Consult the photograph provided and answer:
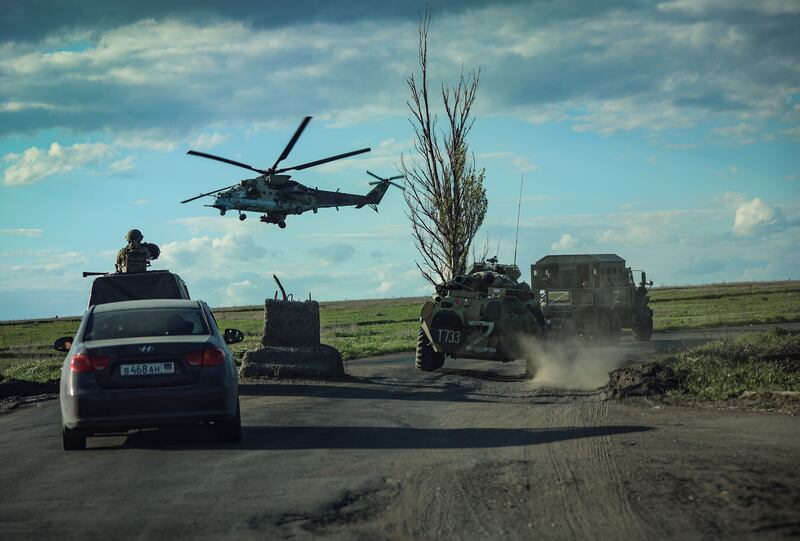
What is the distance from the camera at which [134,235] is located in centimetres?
1725

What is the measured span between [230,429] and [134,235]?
8045 millimetres

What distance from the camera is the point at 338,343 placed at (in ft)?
108

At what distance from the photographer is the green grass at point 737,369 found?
13297 mm

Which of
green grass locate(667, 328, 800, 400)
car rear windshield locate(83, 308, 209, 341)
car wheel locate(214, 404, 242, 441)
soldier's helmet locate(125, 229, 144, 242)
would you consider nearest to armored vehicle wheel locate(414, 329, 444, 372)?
green grass locate(667, 328, 800, 400)

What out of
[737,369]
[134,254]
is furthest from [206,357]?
[737,369]

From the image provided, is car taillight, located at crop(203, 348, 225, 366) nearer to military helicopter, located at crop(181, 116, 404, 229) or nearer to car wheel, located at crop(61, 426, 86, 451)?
car wheel, located at crop(61, 426, 86, 451)

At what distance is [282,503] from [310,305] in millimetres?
12870

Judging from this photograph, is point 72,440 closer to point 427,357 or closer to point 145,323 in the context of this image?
point 145,323

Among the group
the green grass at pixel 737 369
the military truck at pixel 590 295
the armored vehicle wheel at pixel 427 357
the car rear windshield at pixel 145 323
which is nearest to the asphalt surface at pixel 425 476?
the green grass at pixel 737 369

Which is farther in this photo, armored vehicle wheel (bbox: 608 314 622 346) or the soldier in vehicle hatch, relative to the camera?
armored vehicle wheel (bbox: 608 314 622 346)

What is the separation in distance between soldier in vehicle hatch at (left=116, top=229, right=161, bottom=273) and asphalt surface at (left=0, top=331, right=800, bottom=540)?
4.44 meters

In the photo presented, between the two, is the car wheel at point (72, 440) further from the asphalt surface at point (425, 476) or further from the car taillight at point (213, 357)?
the car taillight at point (213, 357)

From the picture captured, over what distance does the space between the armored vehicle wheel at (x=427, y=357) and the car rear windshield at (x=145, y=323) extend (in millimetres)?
9935

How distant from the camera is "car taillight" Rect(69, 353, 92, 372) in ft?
31.3
